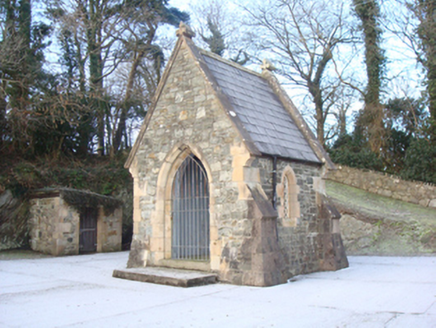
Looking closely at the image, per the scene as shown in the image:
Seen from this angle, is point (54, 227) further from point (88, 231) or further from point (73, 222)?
point (88, 231)

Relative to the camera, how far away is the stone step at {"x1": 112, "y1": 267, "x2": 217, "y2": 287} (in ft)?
26.6

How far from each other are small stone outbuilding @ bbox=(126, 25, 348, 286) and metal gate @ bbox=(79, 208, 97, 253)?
6319 millimetres

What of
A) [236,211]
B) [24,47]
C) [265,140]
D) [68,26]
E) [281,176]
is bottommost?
[236,211]

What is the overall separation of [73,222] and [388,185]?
13.0 metres

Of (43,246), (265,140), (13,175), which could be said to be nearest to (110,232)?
(43,246)

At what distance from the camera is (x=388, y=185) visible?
18281mm

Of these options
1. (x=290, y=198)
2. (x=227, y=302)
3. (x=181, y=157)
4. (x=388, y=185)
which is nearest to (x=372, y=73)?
(x=388, y=185)

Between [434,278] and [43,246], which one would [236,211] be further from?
[43,246]

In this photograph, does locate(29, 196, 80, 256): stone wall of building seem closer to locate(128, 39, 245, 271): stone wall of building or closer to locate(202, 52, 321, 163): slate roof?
locate(128, 39, 245, 271): stone wall of building

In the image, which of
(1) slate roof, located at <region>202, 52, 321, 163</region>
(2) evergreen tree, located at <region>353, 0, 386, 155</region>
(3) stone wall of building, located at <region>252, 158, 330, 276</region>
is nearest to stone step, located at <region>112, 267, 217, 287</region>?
(3) stone wall of building, located at <region>252, 158, 330, 276</region>

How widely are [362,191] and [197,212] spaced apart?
11.5 m

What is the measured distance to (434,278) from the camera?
8406mm

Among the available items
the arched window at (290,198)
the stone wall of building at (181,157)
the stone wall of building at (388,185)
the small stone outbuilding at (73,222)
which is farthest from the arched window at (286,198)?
the stone wall of building at (388,185)

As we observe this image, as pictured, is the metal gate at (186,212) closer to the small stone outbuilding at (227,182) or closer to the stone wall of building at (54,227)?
the small stone outbuilding at (227,182)
